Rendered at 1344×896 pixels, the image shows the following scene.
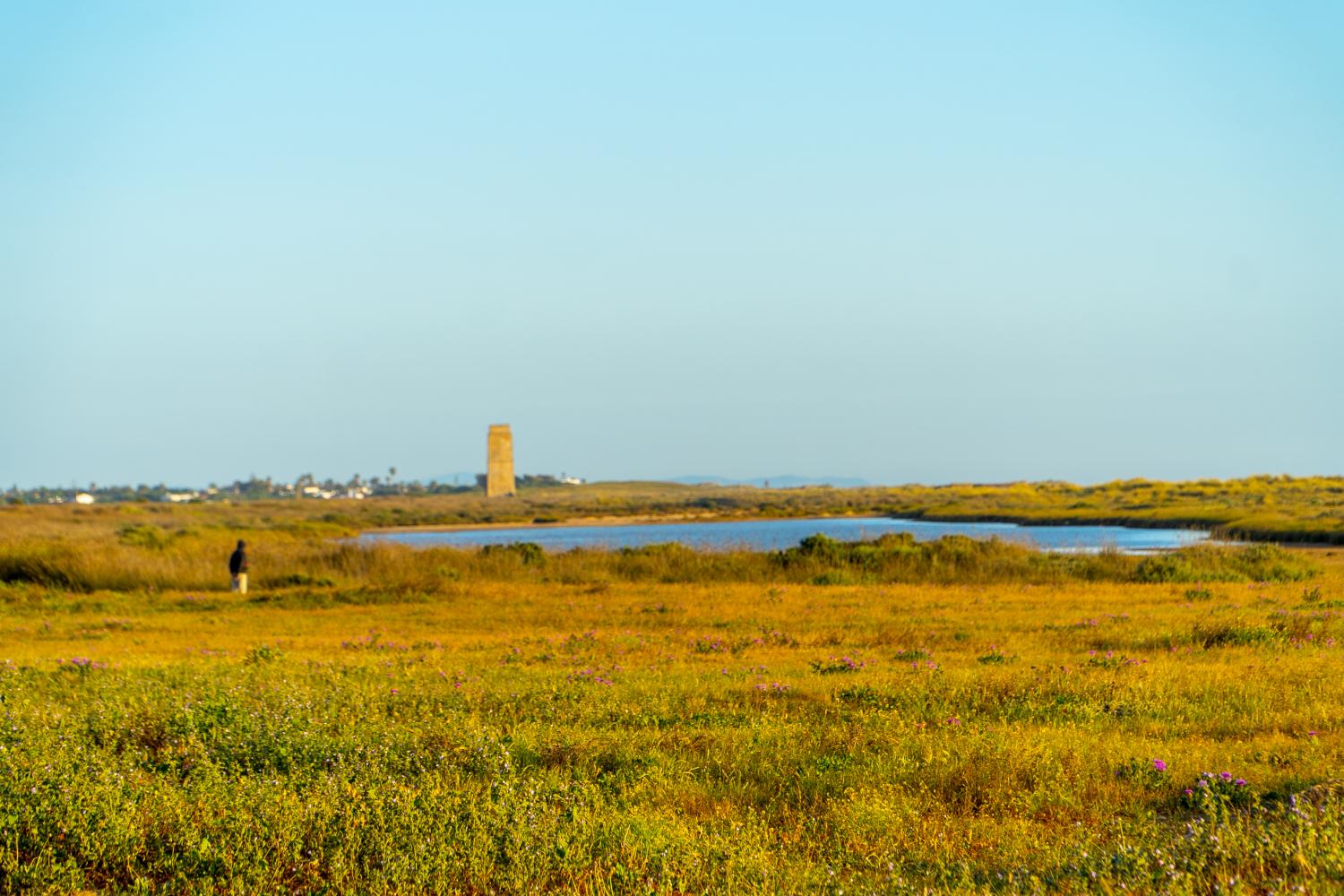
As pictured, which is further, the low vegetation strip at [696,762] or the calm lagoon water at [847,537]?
the calm lagoon water at [847,537]

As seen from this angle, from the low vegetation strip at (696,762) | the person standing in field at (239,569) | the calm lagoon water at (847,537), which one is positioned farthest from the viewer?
the calm lagoon water at (847,537)

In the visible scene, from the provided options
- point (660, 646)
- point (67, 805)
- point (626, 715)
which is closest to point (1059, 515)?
point (660, 646)

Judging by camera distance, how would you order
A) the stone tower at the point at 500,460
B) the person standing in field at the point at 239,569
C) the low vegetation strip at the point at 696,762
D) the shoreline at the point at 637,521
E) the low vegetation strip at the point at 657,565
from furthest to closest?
the stone tower at the point at 500,460
the shoreline at the point at 637,521
the person standing in field at the point at 239,569
the low vegetation strip at the point at 657,565
the low vegetation strip at the point at 696,762

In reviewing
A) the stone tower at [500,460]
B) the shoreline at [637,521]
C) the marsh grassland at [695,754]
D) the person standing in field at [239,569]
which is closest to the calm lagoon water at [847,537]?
the shoreline at [637,521]

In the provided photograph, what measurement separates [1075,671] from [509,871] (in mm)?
8515

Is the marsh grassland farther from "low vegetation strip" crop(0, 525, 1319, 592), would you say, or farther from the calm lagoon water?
the calm lagoon water

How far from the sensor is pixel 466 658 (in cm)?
1576

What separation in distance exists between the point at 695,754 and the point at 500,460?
175444 millimetres

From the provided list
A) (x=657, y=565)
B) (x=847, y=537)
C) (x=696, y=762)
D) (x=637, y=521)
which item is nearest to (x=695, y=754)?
(x=696, y=762)

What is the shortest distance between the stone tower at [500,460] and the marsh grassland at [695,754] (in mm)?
160656

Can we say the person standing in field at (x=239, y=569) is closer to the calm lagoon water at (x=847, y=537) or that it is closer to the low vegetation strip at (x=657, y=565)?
the low vegetation strip at (x=657, y=565)

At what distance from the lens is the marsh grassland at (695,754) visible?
6.31m

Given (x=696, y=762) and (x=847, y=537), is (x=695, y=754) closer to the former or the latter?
(x=696, y=762)

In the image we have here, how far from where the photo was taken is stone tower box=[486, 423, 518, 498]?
18075cm
